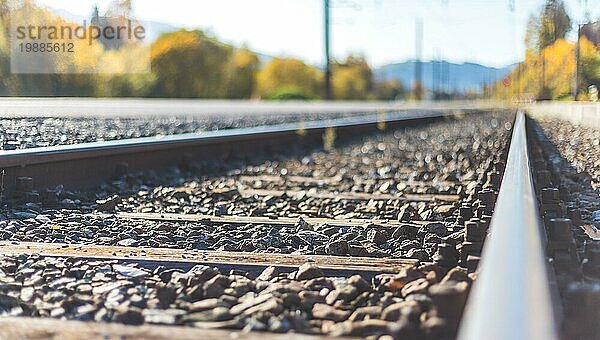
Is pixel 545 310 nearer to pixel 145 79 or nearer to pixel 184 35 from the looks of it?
pixel 145 79

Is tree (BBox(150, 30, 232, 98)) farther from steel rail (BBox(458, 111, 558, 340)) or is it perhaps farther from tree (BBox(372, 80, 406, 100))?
steel rail (BBox(458, 111, 558, 340))

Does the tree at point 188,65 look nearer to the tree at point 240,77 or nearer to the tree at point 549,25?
the tree at point 240,77

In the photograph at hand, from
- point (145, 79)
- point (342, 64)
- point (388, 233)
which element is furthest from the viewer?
point (342, 64)

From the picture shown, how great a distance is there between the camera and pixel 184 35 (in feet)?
167

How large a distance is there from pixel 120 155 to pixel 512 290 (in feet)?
18.7

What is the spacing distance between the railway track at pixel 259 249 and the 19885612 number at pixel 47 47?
1.44m

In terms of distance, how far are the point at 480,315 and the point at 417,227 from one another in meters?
2.95

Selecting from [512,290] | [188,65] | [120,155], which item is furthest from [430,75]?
[512,290]

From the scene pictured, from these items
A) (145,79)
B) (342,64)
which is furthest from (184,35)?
(342,64)

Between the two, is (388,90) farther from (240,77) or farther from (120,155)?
(120,155)

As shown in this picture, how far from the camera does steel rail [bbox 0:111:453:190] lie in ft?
18.0

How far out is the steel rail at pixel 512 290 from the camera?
4.18 ft

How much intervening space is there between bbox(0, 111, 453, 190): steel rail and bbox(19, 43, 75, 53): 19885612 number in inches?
47.3

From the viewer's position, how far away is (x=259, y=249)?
371 cm
